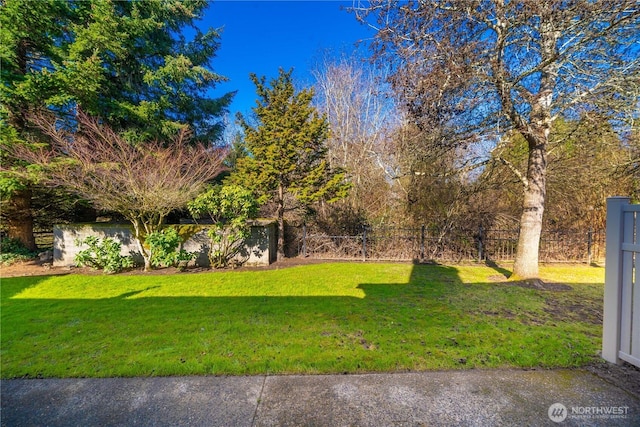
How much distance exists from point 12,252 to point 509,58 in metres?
13.9

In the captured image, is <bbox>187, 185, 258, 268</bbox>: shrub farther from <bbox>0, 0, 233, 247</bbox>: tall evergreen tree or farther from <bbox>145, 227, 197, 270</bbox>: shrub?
<bbox>0, 0, 233, 247</bbox>: tall evergreen tree

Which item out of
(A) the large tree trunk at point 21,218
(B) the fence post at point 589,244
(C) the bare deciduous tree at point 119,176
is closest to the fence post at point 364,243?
(C) the bare deciduous tree at point 119,176

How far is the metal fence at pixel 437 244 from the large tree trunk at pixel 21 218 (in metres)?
8.60

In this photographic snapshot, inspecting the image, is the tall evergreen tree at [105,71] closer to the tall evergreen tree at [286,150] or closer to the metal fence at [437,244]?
the tall evergreen tree at [286,150]

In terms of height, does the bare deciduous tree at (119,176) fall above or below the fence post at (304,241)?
above

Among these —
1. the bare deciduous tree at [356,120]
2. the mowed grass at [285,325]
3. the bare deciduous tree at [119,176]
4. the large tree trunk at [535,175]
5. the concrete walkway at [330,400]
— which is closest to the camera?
the concrete walkway at [330,400]

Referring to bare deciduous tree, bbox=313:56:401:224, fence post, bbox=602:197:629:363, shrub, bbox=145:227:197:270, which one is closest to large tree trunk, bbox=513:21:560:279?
fence post, bbox=602:197:629:363

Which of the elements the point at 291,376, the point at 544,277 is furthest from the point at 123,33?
the point at 544,277

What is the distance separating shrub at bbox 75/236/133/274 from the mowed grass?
0.70 metres

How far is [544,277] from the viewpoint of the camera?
22.0ft

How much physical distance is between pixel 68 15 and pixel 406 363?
12.7 m

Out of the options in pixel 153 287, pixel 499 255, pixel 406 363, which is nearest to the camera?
pixel 406 363

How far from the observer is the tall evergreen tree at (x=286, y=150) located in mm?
8266

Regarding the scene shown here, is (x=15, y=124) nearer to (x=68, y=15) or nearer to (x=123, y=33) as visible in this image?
(x=68, y=15)
